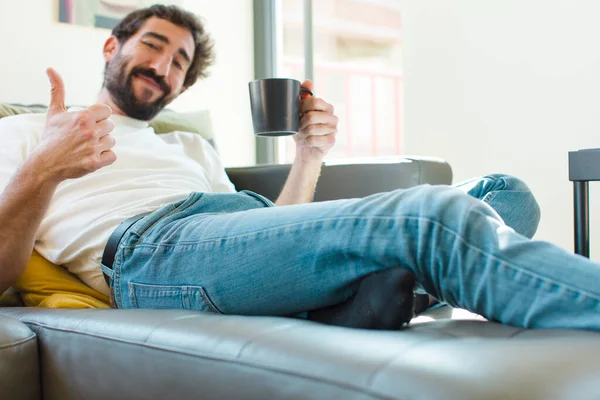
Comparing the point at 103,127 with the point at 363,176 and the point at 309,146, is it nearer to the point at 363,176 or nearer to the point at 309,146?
the point at 309,146

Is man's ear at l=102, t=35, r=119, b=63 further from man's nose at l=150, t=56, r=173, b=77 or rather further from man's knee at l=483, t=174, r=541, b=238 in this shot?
man's knee at l=483, t=174, r=541, b=238

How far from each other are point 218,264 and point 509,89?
5.60 ft

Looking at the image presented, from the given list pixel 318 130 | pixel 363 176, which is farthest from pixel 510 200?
pixel 363 176

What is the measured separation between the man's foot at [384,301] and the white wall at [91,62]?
6.27ft

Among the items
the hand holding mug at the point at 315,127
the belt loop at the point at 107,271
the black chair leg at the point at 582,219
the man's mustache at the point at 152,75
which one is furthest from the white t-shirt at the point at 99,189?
the black chair leg at the point at 582,219

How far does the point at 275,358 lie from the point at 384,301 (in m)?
0.15

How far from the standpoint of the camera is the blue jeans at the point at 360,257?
27.5 inches

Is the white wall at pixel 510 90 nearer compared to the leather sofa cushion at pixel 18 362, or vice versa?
the leather sofa cushion at pixel 18 362

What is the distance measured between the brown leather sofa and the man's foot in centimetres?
3

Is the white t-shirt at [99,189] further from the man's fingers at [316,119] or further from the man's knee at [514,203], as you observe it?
the man's knee at [514,203]

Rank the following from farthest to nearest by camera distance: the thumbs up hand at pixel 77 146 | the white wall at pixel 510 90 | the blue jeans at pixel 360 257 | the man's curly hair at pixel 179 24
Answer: the white wall at pixel 510 90, the man's curly hair at pixel 179 24, the thumbs up hand at pixel 77 146, the blue jeans at pixel 360 257

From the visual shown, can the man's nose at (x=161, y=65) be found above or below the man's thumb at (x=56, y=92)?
above

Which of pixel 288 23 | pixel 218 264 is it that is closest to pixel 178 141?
pixel 218 264

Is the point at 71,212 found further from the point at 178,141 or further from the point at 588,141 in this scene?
the point at 588,141
